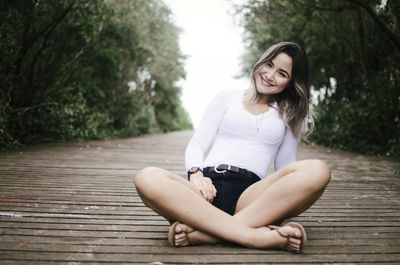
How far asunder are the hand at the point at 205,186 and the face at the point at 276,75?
77cm

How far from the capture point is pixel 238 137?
7.50 ft

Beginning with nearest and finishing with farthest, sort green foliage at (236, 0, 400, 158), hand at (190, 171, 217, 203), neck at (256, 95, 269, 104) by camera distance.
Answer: hand at (190, 171, 217, 203) → neck at (256, 95, 269, 104) → green foliage at (236, 0, 400, 158)

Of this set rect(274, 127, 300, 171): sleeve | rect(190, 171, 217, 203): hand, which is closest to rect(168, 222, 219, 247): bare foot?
rect(190, 171, 217, 203): hand

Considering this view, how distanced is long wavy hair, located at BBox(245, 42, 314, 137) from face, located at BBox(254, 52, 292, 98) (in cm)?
3

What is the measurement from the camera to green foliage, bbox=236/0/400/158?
704 centimetres

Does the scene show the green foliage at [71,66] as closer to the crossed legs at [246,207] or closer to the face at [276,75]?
the crossed legs at [246,207]

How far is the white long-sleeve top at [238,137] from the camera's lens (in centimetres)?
221

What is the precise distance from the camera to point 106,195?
3176 mm

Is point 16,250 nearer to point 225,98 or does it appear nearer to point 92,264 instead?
point 92,264

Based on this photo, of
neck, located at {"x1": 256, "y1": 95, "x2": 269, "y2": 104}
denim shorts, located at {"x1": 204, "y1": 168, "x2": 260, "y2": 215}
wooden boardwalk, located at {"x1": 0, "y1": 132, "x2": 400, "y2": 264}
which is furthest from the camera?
neck, located at {"x1": 256, "y1": 95, "x2": 269, "y2": 104}

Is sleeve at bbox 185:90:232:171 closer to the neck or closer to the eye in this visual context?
the neck

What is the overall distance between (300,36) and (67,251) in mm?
9580

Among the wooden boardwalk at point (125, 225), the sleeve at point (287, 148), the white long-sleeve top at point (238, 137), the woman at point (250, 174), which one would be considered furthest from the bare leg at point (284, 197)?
the sleeve at point (287, 148)

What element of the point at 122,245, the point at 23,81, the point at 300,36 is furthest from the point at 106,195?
the point at 300,36
